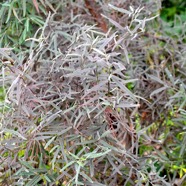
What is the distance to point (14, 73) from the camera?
114cm

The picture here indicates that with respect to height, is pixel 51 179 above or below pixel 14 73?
below

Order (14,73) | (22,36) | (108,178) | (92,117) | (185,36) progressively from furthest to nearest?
(185,36) → (22,36) → (108,178) → (92,117) → (14,73)

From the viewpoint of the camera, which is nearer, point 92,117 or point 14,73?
point 14,73

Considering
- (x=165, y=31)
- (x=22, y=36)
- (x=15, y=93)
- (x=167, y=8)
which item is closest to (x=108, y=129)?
(x=15, y=93)

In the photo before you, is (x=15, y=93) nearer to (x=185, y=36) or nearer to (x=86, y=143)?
(x=86, y=143)

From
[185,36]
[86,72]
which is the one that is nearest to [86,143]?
[86,72]

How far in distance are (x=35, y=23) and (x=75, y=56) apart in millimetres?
445

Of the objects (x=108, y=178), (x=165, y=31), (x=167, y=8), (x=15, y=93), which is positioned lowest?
(x=167, y=8)

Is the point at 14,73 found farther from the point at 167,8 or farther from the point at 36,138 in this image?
the point at 167,8

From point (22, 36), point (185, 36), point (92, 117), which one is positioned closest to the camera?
point (92, 117)

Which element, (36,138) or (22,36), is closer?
(36,138)

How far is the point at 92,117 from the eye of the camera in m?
1.24

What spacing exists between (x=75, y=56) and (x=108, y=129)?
0.76ft

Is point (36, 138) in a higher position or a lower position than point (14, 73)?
lower
